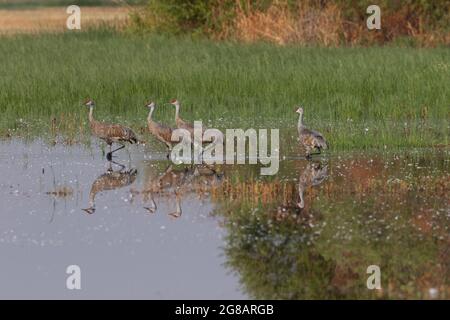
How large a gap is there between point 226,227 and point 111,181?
2.82 m

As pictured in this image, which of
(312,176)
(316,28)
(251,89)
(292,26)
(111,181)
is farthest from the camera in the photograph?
(316,28)

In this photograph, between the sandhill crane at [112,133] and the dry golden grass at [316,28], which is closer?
the sandhill crane at [112,133]

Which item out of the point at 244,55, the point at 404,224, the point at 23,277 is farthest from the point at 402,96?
the point at 23,277

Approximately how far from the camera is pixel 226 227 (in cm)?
1048

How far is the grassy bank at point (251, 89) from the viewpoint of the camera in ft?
55.8

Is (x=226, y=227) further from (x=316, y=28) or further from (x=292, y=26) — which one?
(x=316, y=28)

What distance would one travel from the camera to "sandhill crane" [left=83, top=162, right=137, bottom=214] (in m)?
12.4

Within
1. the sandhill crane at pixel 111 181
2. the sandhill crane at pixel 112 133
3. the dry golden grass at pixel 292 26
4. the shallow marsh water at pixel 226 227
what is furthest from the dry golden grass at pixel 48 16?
the shallow marsh water at pixel 226 227

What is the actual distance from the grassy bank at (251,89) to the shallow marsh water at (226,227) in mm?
2359

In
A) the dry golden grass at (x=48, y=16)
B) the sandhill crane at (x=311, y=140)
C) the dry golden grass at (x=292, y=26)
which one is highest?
the dry golden grass at (x=48, y=16)

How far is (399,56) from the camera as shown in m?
22.4

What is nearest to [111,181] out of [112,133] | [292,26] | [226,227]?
[112,133]

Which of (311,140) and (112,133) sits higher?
(112,133)

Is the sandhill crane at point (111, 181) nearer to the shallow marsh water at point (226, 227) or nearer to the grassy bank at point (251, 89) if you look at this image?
the shallow marsh water at point (226, 227)
